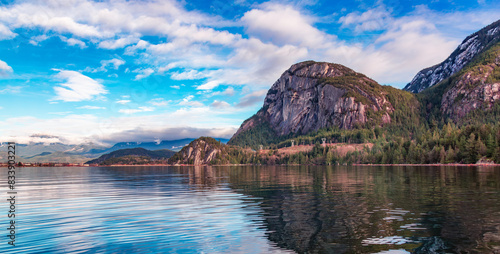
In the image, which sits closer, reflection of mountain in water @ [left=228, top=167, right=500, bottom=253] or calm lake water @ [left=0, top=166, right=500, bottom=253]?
reflection of mountain in water @ [left=228, top=167, right=500, bottom=253]

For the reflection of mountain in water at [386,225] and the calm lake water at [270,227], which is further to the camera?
the calm lake water at [270,227]

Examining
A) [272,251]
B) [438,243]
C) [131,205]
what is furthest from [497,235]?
[131,205]

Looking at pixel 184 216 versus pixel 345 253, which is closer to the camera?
pixel 345 253

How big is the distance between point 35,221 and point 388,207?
42334mm

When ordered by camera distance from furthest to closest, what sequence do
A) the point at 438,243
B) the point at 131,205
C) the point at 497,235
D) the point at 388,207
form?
1. the point at 131,205
2. the point at 388,207
3. the point at 497,235
4. the point at 438,243

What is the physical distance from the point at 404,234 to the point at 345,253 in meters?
7.92

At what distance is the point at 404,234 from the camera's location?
25.2 metres

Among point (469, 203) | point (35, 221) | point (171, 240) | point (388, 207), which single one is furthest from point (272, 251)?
point (469, 203)

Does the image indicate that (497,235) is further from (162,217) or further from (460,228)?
(162,217)

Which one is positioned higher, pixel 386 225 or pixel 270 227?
pixel 386 225

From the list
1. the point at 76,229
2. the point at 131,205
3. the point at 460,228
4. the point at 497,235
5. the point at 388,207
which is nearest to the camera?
the point at 497,235

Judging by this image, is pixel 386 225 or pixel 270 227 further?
pixel 270 227

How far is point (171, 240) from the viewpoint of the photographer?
990 inches

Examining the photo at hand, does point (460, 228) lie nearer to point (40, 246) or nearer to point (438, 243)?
point (438, 243)
